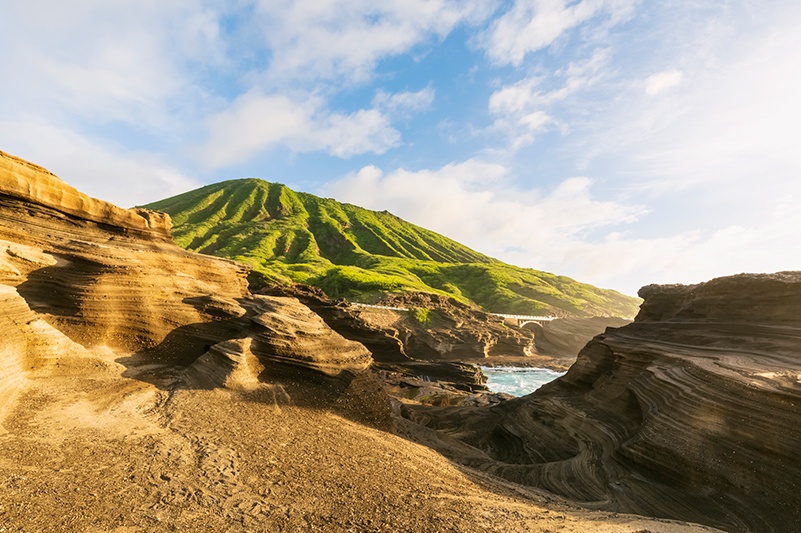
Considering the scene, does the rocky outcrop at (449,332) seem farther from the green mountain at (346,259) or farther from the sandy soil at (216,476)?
the sandy soil at (216,476)

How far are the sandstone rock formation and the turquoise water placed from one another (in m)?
35.3

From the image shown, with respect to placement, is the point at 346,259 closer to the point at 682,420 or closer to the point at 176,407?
the point at 176,407

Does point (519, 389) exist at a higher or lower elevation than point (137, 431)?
lower

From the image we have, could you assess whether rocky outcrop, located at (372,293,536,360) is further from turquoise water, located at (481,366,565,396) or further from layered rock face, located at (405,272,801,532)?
layered rock face, located at (405,272,801,532)

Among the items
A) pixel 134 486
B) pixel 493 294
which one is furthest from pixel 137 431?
pixel 493 294

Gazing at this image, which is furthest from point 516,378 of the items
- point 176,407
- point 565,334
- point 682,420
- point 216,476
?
point 216,476

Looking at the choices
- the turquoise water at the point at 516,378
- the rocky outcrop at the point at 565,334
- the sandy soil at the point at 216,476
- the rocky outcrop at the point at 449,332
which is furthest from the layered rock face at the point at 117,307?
the rocky outcrop at the point at 565,334

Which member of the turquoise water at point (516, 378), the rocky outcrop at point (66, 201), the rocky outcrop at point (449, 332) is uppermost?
the rocky outcrop at point (66, 201)

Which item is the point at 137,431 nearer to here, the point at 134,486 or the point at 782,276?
the point at 134,486

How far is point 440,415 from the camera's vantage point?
88.3 ft

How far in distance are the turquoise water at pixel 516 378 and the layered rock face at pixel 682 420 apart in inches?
1002

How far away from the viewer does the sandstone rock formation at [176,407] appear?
26.7ft

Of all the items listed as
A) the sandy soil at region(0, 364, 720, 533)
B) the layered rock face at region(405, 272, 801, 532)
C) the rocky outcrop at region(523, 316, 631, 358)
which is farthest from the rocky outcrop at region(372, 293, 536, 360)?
the sandy soil at region(0, 364, 720, 533)

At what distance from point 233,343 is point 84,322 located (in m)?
6.42
